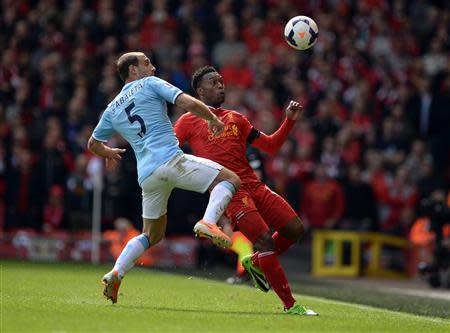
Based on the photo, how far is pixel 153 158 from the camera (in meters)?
11.4

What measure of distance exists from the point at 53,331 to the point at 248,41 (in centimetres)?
1565

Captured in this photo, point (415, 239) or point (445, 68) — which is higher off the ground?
point (445, 68)

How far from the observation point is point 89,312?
1089cm

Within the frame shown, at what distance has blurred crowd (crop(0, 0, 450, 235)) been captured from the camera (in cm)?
2205

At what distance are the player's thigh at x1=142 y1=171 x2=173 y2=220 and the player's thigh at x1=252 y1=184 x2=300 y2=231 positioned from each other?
40.0 inches

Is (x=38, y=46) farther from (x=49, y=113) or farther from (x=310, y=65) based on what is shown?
(x=310, y=65)

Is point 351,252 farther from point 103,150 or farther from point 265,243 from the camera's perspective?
point 103,150

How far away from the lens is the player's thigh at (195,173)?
11273mm

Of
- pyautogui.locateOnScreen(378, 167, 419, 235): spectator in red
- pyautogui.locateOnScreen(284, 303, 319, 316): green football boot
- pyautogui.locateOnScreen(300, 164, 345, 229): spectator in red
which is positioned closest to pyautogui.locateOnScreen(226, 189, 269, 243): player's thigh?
pyautogui.locateOnScreen(284, 303, 319, 316): green football boot

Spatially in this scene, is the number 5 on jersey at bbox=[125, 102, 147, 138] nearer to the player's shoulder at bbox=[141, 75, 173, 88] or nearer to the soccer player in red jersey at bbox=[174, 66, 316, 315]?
the player's shoulder at bbox=[141, 75, 173, 88]

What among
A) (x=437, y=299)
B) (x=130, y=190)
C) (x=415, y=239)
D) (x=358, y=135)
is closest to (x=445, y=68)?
(x=358, y=135)

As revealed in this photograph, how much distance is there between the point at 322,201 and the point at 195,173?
10615 mm

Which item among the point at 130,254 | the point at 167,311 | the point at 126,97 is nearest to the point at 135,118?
the point at 126,97

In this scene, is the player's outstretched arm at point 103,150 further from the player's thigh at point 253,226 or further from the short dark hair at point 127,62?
the player's thigh at point 253,226
